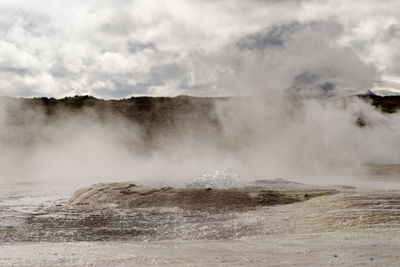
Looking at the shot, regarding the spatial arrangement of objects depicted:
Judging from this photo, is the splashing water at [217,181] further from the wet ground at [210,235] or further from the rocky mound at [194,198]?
the wet ground at [210,235]

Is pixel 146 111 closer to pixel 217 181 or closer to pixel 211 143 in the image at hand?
pixel 211 143

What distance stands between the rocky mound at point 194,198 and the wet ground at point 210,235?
1.78 feet

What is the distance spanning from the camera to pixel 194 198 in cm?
1146

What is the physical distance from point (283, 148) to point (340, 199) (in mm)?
21281

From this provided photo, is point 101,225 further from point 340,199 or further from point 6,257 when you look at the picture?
point 340,199

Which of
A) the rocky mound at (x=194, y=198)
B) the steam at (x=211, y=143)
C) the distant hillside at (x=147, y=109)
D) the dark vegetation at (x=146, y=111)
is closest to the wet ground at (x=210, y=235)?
the rocky mound at (x=194, y=198)

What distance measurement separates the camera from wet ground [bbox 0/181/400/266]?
5.52 metres

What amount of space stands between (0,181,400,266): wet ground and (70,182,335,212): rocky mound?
54 centimetres

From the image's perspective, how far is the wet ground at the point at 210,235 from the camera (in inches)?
217

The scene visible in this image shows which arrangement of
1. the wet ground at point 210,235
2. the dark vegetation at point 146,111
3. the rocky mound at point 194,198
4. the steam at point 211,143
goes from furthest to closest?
the dark vegetation at point 146,111, the steam at point 211,143, the rocky mound at point 194,198, the wet ground at point 210,235

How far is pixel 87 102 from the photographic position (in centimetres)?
5081

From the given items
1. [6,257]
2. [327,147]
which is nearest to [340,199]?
[6,257]

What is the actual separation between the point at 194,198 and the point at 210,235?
369 cm

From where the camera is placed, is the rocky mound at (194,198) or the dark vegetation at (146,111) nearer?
the rocky mound at (194,198)
